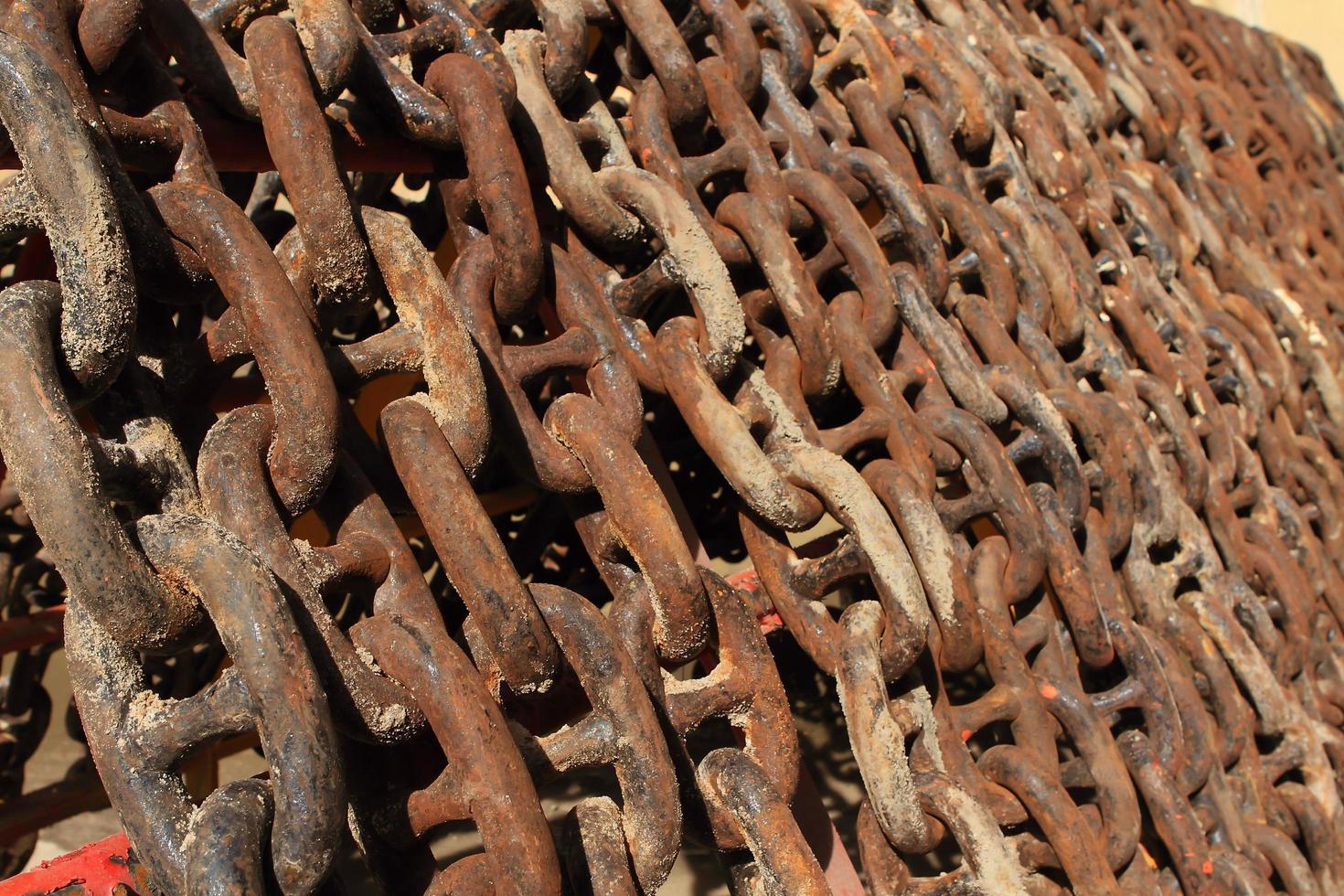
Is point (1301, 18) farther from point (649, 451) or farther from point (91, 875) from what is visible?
point (91, 875)

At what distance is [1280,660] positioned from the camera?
153cm

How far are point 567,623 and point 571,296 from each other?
41cm

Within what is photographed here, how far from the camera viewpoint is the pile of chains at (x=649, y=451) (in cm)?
70

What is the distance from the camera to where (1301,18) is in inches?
161

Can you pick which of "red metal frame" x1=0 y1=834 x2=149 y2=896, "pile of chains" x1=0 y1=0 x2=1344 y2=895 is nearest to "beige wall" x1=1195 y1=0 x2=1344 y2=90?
"pile of chains" x1=0 y1=0 x2=1344 y2=895

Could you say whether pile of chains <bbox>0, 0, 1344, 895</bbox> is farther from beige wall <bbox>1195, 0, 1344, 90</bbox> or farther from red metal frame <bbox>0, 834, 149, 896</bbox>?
beige wall <bbox>1195, 0, 1344, 90</bbox>

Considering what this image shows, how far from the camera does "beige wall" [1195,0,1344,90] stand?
3.95 metres

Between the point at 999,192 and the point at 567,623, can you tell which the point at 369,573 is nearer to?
the point at 567,623

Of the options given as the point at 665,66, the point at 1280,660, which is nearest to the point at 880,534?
the point at 665,66

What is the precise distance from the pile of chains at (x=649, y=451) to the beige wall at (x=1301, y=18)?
275 centimetres

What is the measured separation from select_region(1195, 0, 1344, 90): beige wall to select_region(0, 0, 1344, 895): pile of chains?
108 inches

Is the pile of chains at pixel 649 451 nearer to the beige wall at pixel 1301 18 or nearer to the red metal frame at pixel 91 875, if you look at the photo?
the red metal frame at pixel 91 875

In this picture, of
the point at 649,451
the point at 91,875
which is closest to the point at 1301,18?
the point at 649,451

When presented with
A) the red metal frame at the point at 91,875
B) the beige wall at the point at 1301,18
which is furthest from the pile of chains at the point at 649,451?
the beige wall at the point at 1301,18
